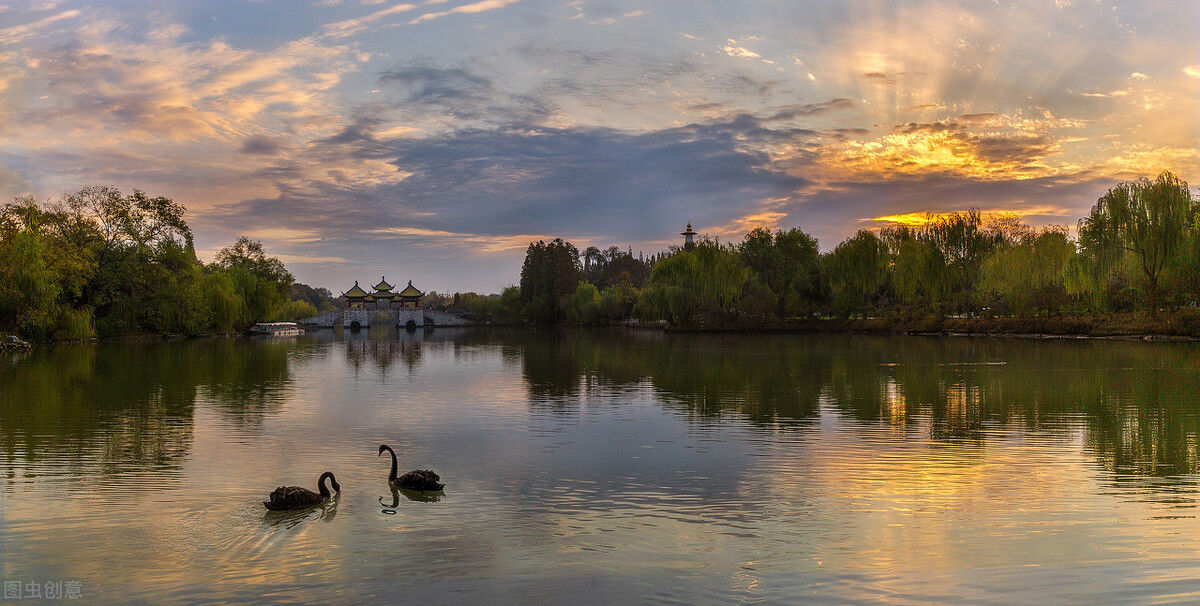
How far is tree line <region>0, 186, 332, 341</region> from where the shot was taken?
143 ft

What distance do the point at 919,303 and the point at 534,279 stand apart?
6693cm

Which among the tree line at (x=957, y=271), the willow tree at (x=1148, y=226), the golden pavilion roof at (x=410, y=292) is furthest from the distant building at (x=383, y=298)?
the willow tree at (x=1148, y=226)

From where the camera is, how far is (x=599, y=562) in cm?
740

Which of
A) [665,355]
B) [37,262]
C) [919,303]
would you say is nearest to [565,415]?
[665,355]

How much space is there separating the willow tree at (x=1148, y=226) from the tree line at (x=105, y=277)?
192 feet

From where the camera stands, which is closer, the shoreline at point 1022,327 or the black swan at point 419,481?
the black swan at point 419,481

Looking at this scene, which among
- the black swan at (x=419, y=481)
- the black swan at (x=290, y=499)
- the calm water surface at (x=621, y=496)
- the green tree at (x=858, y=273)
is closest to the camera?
the calm water surface at (x=621, y=496)

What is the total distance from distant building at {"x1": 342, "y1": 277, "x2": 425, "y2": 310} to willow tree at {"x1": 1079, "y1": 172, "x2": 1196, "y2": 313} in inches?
4692

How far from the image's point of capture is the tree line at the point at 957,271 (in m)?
45.0

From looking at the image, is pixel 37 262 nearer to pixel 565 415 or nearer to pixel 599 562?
pixel 565 415

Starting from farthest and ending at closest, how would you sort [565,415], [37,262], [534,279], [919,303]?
[534,279] → [919,303] → [37,262] → [565,415]

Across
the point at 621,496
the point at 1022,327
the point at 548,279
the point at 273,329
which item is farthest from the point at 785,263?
the point at 621,496

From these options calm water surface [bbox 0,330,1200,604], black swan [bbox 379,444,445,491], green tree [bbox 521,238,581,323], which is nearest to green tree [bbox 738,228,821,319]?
green tree [bbox 521,238,581,323]

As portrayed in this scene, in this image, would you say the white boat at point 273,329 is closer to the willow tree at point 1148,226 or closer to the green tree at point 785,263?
the green tree at point 785,263
